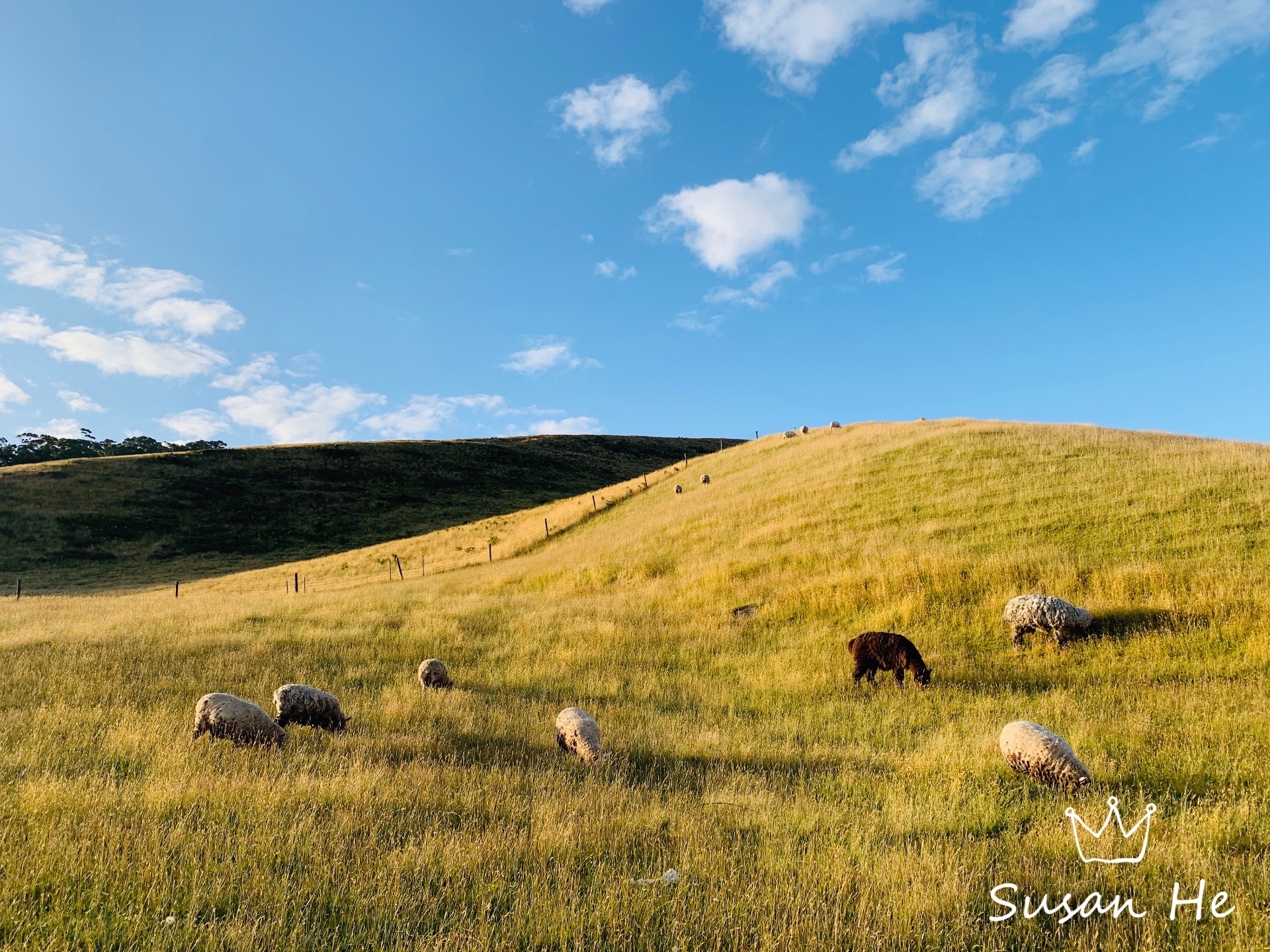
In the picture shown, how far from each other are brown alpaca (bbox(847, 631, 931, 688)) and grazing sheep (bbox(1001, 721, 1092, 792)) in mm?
4094

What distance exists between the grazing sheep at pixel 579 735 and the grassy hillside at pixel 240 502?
48906 millimetres

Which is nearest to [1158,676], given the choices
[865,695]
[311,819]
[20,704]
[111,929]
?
[865,695]

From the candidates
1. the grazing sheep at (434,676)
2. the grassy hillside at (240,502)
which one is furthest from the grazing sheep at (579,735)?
the grassy hillside at (240,502)

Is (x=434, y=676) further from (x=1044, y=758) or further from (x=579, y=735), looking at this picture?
(x=1044, y=758)

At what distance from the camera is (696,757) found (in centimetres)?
862

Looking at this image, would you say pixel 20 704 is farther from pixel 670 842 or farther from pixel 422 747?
pixel 670 842

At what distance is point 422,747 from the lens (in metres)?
8.41

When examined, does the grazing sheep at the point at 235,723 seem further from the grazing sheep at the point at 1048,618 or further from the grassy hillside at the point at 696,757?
the grazing sheep at the point at 1048,618

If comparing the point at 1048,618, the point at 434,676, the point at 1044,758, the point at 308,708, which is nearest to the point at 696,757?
the point at 1044,758

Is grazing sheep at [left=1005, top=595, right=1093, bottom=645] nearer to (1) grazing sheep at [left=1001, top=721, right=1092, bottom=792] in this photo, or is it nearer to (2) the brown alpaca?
(2) the brown alpaca

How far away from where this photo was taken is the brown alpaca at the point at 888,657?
1188 cm

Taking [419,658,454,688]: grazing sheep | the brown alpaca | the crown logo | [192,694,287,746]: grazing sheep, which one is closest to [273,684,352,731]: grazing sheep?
[192,694,287,746]: grazing sheep

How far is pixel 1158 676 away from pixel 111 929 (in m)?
14.5

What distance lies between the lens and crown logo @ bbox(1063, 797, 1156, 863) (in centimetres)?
562
